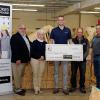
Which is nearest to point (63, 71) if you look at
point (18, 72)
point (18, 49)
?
point (18, 72)

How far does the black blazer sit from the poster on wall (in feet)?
0.50

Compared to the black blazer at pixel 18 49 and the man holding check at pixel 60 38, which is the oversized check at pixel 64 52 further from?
the black blazer at pixel 18 49

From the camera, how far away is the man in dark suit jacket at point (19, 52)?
6141 millimetres

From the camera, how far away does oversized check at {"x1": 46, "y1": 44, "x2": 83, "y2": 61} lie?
6.41 metres

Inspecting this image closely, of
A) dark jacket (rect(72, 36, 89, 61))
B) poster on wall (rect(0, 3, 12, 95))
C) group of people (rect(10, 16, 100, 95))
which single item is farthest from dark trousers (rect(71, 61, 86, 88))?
poster on wall (rect(0, 3, 12, 95))

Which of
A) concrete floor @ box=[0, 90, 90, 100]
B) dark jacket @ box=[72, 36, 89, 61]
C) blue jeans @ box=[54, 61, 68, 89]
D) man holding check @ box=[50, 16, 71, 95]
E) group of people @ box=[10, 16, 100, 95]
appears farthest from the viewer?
dark jacket @ box=[72, 36, 89, 61]

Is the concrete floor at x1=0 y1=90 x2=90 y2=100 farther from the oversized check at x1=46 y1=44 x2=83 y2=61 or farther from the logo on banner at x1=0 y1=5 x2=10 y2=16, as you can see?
the logo on banner at x1=0 y1=5 x2=10 y2=16

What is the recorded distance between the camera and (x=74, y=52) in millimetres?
6527

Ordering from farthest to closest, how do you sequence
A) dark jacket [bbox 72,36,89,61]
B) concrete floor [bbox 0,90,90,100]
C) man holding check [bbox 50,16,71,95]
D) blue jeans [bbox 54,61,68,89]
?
dark jacket [bbox 72,36,89,61] < blue jeans [bbox 54,61,68,89] < man holding check [bbox 50,16,71,95] < concrete floor [bbox 0,90,90,100]

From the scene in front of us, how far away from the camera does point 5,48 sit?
6.23 metres

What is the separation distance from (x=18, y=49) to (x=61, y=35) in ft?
3.24

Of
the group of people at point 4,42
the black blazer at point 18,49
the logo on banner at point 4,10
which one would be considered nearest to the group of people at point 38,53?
the black blazer at point 18,49

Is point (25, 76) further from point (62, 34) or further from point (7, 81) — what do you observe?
point (62, 34)

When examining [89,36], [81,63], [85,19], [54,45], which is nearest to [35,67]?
[54,45]
